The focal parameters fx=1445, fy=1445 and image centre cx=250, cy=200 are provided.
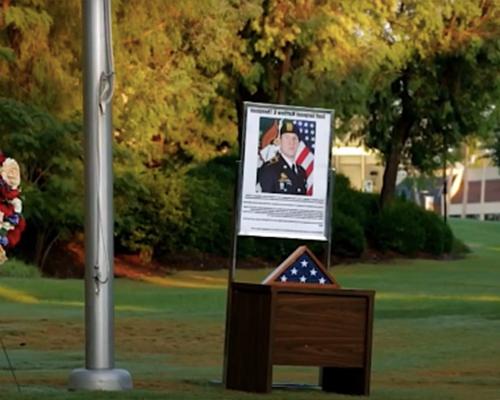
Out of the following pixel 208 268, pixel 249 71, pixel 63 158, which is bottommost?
pixel 208 268

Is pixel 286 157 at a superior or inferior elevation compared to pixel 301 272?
superior

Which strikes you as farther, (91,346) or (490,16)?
(490,16)

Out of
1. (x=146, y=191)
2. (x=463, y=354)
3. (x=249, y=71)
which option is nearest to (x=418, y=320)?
(x=463, y=354)

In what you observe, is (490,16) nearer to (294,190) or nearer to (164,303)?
(164,303)

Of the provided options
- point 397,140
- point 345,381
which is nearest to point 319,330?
point 345,381

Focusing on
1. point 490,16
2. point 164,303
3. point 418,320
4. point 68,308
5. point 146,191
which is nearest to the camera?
point 418,320

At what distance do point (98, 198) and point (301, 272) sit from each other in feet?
6.57

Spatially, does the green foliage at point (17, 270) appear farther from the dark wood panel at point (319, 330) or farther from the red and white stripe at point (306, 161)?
the dark wood panel at point (319, 330)

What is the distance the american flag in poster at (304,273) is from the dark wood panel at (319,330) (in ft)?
1.08

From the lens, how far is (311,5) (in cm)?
4528

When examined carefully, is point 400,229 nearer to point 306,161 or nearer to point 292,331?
point 306,161

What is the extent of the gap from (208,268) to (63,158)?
11.8 metres

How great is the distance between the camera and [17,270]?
3975 centimetres

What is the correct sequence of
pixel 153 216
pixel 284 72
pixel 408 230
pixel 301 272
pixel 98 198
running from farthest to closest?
pixel 408 230 < pixel 284 72 < pixel 153 216 < pixel 301 272 < pixel 98 198
